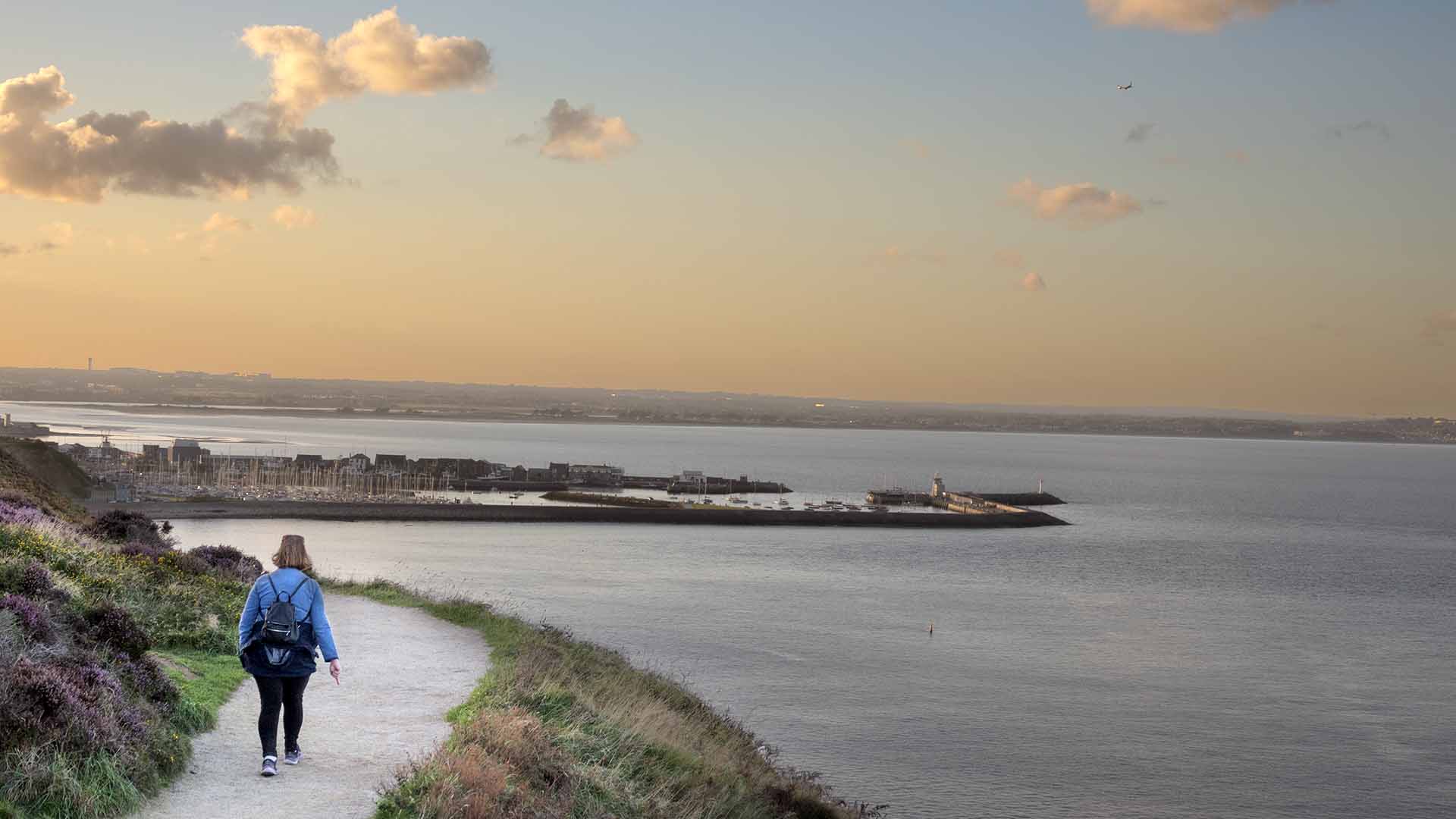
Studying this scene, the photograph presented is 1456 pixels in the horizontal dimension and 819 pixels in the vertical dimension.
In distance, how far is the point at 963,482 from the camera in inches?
6314

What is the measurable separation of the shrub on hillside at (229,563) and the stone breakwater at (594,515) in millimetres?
58566

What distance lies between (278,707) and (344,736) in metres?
1.94

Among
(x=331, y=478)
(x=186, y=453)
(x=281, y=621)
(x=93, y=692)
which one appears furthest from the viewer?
(x=186, y=453)

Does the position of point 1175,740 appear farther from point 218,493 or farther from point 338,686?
point 218,493

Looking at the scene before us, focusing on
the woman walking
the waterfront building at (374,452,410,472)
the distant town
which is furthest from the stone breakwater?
the woman walking

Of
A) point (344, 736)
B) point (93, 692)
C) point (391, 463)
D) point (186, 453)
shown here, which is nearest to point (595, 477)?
point (391, 463)

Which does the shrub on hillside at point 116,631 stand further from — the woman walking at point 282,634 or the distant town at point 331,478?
the distant town at point 331,478

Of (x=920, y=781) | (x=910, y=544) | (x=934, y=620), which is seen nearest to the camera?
(x=920, y=781)

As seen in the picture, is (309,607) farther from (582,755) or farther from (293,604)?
(582,755)

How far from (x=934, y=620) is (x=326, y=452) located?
147973mm

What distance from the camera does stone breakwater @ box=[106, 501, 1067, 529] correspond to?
83.9 meters

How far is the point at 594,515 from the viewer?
9119 centimetres

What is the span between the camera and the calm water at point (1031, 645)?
2273 cm

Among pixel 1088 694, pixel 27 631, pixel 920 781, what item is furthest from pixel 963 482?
pixel 27 631
